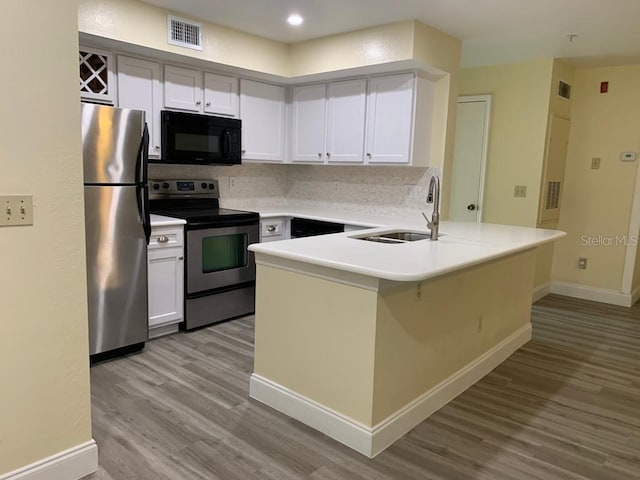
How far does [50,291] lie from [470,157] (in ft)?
14.3

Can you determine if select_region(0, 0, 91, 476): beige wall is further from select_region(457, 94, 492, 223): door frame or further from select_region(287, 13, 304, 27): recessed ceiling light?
select_region(457, 94, 492, 223): door frame

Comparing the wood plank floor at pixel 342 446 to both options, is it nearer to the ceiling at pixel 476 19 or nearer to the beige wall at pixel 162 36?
the beige wall at pixel 162 36

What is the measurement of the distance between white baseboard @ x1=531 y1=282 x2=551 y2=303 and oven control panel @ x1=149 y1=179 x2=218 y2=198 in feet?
11.3

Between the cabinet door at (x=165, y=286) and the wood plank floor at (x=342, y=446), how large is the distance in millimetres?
213

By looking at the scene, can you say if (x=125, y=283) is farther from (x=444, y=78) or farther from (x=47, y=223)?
(x=444, y=78)

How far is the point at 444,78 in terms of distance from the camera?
406cm

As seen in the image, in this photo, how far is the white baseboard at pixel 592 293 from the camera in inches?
196

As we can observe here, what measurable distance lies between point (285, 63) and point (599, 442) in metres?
3.76

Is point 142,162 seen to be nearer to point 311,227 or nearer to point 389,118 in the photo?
point 311,227

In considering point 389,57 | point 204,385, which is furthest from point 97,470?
point 389,57

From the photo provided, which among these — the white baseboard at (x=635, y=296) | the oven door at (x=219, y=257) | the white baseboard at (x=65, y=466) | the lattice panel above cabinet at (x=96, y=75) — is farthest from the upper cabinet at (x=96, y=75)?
the white baseboard at (x=635, y=296)

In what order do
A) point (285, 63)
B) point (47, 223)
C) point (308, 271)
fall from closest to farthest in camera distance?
point (47, 223) < point (308, 271) < point (285, 63)

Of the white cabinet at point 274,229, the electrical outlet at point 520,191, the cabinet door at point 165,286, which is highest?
the electrical outlet at point 520,191

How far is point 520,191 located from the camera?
4793 mm
